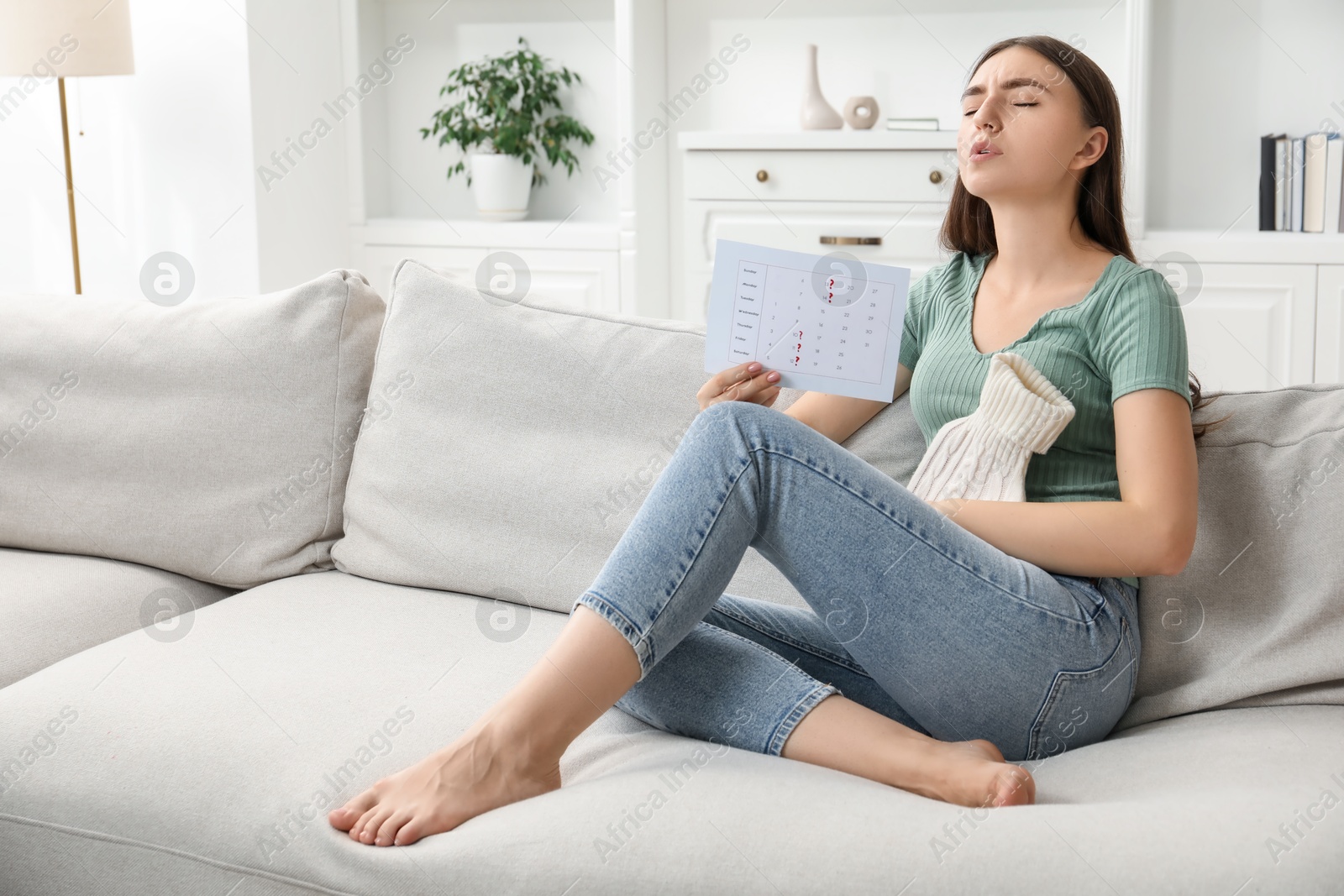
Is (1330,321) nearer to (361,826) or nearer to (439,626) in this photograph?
(439,626)

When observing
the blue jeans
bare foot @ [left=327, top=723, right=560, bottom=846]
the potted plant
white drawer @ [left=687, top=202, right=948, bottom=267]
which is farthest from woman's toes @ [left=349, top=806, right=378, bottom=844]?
the potted plant

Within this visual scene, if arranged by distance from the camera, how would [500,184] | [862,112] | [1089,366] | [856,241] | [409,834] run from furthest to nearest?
1. [500,184]
2. [862,112]
3. [856,241]
4. [1089,366]
5. [409,834]

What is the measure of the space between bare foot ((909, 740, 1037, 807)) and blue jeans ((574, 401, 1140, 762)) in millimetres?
67

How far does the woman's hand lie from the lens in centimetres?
137

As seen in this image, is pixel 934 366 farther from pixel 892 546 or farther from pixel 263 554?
pixel 263 554

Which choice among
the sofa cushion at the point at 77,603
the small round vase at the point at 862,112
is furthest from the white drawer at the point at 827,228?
the sofa cushion at the point at 77,603

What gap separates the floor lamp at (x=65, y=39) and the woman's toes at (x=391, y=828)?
8.07ft

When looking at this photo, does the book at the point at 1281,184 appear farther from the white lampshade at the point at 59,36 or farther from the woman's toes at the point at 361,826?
the white lampshade at the point at 59,36

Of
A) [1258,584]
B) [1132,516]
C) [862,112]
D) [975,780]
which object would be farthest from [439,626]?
[862,112]

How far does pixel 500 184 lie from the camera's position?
11.8 feet

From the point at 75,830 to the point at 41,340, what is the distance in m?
0.90

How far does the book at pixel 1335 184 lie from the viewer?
2844 mm

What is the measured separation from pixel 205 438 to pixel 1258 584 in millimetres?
1360

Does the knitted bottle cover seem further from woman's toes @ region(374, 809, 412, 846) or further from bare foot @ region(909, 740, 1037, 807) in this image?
woman's toes @ region(374, 809, 412, 846)
